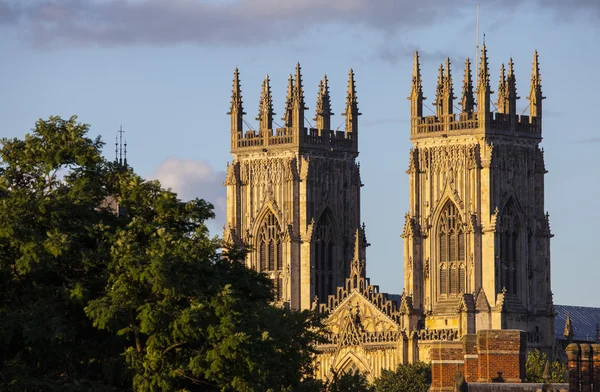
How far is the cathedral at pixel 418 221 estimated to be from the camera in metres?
123

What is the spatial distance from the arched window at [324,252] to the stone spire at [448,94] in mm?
11084

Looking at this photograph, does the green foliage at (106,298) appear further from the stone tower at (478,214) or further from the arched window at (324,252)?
the arched window at (324,252)

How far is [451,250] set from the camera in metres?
124

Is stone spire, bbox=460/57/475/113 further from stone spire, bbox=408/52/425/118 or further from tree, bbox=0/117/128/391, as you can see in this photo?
tree, bbox=0/117/128/391

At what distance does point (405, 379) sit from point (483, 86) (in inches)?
677

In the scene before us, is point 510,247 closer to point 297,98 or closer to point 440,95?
point 440,95

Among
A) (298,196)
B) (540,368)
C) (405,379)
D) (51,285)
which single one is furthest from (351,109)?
(51,285)

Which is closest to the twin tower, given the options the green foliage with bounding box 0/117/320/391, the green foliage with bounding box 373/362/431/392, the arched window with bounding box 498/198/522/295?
the arched window with bounding box 498/198/522/295

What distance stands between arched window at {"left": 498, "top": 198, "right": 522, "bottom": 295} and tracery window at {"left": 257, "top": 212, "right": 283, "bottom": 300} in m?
14.6

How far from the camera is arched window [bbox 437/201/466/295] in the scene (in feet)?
404

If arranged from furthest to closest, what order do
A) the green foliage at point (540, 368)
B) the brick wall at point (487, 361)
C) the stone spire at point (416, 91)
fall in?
the stone spire at point (416, 91), the green foliage at point (540, 368), the brick wall at point (487, 361)

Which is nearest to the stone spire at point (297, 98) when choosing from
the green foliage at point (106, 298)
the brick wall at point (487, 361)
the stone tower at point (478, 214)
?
the stone tower at point (478, 214)

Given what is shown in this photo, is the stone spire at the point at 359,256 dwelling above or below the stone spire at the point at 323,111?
below

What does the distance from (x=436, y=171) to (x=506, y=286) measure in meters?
7.42
